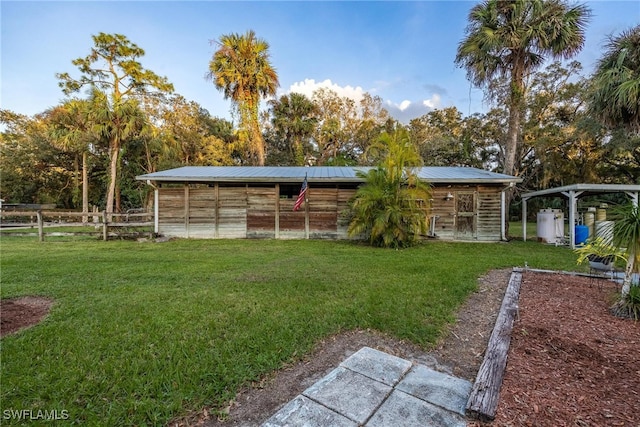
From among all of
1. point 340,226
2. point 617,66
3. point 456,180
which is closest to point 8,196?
point 340,226

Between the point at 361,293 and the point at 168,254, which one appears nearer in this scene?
the point at 361,293

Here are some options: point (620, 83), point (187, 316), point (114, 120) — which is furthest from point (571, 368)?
point (114, 120)

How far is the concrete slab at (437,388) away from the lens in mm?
2048

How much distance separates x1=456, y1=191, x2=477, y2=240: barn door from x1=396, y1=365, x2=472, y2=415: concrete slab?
952cm

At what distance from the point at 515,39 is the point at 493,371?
1300 cm

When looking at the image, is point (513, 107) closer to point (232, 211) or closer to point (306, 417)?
point (232, 211)

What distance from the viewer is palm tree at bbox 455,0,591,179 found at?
34.4 feet

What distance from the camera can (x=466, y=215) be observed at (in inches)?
427

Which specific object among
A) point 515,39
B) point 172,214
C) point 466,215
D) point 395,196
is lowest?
point 172,214

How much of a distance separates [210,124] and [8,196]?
16.2m

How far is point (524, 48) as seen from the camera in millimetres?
11102

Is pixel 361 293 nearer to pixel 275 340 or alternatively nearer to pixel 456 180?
pixel 275 340

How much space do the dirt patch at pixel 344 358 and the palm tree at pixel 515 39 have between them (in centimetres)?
1100

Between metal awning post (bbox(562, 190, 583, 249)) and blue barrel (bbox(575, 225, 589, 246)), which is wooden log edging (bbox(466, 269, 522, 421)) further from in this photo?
blue barrel (bbox(575, 225, 589, 246))
